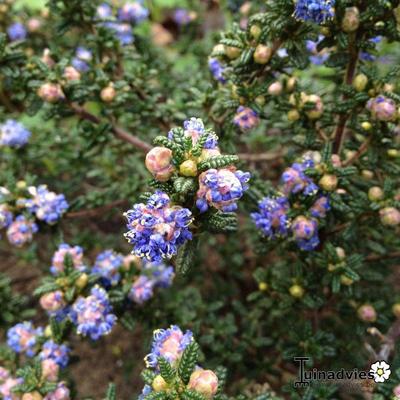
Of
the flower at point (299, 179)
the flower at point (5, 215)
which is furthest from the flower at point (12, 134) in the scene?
the flower at point (299, 179)

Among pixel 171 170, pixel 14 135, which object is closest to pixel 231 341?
pixel 171 170

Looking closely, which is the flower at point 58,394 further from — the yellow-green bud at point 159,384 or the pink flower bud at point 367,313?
the pink flower bud at point 367,313

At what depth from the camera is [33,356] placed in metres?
2.64

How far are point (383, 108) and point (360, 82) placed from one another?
0.18m

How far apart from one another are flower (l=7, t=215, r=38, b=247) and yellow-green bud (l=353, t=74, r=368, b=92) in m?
1.74

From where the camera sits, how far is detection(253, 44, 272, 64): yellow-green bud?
2.29 meters

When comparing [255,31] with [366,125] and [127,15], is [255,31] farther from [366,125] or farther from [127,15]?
[127,15]

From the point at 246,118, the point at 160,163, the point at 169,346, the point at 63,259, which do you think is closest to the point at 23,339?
the point at 63,259

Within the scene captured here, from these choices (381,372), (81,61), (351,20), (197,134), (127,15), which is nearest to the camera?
(197,134)

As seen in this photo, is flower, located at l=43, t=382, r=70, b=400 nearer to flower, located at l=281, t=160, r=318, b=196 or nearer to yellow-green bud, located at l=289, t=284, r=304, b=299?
yellow-green bud, located at l=289, t=284, r=304, b=299

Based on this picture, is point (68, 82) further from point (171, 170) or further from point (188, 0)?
point (188, 0)

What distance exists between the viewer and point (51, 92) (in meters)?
2.62

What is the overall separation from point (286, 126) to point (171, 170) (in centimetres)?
132

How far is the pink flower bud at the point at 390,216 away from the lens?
2.32 metres
